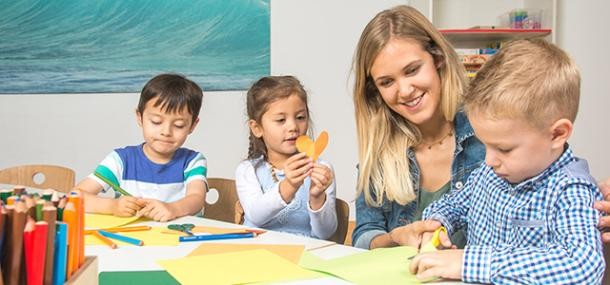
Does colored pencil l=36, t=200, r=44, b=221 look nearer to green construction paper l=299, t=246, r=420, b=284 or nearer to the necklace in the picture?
green construction paper l=299, t=246, r=420, b=284

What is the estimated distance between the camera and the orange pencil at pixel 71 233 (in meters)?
0.61

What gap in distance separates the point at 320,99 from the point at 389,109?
232cm

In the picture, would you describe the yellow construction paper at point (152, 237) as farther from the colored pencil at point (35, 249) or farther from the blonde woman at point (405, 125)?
the colored pencil at point (35, 249)

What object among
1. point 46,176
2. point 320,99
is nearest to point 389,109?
point 46,176

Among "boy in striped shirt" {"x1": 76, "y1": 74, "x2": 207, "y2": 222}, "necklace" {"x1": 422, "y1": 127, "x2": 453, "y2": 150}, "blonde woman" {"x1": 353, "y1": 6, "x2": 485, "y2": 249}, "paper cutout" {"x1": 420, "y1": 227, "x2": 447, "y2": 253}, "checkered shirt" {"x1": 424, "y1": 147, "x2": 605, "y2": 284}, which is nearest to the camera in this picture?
"checkered shirt" {"x1": 424, "y1": 147, "x2": 605, "y2": 284}

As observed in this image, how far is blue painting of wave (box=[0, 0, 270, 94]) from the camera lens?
343 cm

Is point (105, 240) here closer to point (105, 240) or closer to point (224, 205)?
point (105, 240)

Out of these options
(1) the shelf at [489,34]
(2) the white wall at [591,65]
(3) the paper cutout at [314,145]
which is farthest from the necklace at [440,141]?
(2) the white wall at [591,65]

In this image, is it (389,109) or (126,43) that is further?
(126,43)

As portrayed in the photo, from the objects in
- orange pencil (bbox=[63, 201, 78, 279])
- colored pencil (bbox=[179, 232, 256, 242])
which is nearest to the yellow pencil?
colored pencil (bbox=[179, 232, 256, 242])

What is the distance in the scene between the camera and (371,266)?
35.7 inches

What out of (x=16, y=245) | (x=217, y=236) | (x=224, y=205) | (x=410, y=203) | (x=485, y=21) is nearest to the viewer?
(x=16, y=245)

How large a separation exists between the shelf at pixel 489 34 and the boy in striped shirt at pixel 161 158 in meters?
1.98

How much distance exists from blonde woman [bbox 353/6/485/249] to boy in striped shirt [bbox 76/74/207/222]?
524 millimetres
